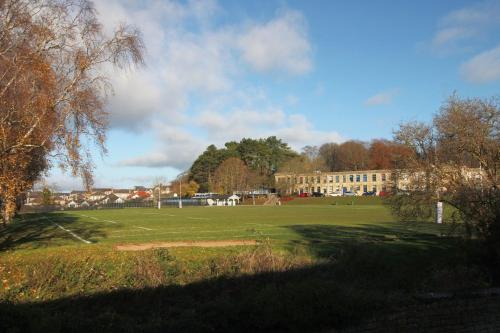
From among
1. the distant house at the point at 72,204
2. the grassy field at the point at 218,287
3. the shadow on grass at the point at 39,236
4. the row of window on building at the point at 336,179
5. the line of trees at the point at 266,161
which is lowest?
the distant house at the point at 72,204

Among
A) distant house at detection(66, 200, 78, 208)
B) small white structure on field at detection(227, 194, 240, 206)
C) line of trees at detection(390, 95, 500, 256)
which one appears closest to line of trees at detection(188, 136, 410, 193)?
small white structure on field at detection(227, 194, 240, 206)

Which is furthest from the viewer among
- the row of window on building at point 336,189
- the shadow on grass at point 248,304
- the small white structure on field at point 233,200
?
the row of window on building at point 336,189

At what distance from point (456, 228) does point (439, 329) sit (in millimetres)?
7886

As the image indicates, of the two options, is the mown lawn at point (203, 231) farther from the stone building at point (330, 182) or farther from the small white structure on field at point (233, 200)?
the stone building at point (330, 182)

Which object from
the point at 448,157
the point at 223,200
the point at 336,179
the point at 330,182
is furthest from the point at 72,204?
the point at 448,157

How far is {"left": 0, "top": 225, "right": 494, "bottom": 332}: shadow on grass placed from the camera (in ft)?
27.2

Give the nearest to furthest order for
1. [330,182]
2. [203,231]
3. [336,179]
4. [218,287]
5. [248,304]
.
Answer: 1. [248,304]
2. [218,287]
3. [203,231]
4. [336,179]
5. [330,182]

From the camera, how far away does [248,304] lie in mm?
8922

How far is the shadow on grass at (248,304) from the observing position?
27.2 ft

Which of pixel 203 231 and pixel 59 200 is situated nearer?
pixel 203 231

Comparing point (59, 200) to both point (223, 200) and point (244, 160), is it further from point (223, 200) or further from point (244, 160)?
point (244, 160)

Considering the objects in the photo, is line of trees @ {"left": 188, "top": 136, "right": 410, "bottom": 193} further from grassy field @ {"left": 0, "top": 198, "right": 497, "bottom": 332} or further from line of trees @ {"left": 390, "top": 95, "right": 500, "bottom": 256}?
grassy field @ {"left": 0, "top": 198, "right": 497, "bottom": 332}

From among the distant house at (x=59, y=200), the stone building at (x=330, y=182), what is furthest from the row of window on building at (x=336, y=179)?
the distant house at (x=59, y=200)

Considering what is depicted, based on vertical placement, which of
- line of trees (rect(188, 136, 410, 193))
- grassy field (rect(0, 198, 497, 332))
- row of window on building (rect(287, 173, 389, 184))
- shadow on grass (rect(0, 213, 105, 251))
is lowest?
shadow on grass (rect(0, 213, 105, 251))
